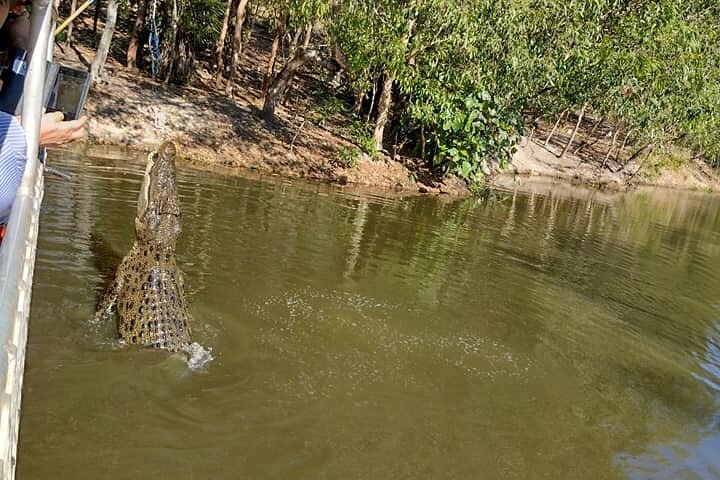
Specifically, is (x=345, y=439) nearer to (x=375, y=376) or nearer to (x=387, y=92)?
(x=375, y=376)

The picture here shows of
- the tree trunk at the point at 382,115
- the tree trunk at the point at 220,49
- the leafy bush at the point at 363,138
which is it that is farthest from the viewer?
the tree trunk at the point at 220,49

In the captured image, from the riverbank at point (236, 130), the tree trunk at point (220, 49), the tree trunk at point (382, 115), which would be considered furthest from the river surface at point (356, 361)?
the tree trunk at point (220, 49)

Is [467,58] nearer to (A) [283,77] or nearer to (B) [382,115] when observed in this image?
(B) [382,115]

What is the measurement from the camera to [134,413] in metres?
4.04

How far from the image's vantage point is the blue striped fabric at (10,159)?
2195 millimetres

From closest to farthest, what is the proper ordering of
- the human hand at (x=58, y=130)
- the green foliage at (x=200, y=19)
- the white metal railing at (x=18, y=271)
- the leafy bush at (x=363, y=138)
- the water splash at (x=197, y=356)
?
the white metal railing at (x=18, y=271), the human hand at (x=58, y=130), the water splash at (x=197, y=356), the leafy bush at (x=363, y=138), the green foliage at (x=200, y=19)

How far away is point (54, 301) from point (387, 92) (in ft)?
42.0

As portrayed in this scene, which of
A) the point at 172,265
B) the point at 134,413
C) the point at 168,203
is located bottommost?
the point at 134,413

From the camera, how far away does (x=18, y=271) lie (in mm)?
1930

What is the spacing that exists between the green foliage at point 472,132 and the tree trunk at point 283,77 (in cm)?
376

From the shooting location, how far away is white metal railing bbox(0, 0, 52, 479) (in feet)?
5.25

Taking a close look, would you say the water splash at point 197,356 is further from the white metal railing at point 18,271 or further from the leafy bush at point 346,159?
the leafy bush at point 346,159

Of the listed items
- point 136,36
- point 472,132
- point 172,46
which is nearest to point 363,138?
point 472,132

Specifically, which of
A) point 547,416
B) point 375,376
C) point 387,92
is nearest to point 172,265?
point 375,376
